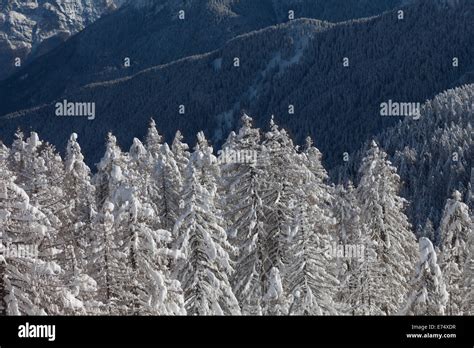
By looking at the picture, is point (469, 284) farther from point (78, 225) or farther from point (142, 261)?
point (78, 225)

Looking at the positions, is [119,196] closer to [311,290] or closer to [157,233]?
[157,233]

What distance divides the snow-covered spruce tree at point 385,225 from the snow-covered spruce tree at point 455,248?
2.16 metres

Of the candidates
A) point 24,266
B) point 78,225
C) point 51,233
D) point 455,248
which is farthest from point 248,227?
point 24,266

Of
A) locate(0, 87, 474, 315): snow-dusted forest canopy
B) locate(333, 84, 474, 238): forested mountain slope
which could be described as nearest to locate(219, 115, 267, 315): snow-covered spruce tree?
locate(0, 87, 474, 315): snow-dusted forest canopy

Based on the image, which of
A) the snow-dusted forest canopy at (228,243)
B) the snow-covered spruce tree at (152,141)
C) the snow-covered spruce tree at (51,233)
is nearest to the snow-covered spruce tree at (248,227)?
the snow-dusted forest canopy at (228,243)

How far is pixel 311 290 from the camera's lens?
27.0 m

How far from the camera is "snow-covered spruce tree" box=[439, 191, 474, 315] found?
31.1 metres

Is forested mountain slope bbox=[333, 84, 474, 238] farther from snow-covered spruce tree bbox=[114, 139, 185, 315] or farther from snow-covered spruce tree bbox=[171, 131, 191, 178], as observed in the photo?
snow-covered spruce tree bbox=[114, 139, 185, 315]

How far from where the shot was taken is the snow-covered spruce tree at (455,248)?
31.1 meters

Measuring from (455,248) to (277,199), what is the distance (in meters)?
8.26

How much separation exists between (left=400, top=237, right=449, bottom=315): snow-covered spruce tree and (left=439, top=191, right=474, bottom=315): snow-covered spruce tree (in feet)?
14.6

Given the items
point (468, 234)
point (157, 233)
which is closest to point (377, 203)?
point (468, 234)

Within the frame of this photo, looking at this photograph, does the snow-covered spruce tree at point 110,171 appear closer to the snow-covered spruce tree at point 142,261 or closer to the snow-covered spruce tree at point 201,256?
the snow-covered spruce tree at point 142,261
